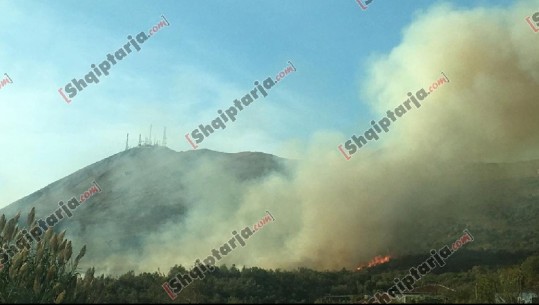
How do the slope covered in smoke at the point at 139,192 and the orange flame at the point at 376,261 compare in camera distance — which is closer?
the orange flame at the point at 376,261

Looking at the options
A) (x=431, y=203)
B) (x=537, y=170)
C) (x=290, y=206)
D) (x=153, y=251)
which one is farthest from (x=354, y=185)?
(x=537, y=170)

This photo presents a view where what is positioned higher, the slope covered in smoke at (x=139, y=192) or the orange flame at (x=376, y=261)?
the slope covered in smoke at (x=139, y=192)

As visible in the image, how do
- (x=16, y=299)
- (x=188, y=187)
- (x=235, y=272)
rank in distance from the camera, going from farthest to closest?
(x=188, y=187) → (x=235, y=272) → (x=16, y=299)

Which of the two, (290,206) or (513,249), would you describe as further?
(290,206)

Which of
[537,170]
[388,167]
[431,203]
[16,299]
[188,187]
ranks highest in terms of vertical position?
[188,187]

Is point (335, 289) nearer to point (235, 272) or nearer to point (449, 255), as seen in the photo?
point (235, 272)

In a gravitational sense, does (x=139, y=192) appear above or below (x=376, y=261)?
above

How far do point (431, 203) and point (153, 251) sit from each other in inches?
1346

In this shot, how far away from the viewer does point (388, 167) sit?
62.8m

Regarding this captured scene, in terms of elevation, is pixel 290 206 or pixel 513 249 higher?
pixel 290 206

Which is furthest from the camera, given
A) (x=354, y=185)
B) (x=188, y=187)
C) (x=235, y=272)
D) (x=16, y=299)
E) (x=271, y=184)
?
(x=188, y=187)

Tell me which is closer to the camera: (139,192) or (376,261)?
(376,261)

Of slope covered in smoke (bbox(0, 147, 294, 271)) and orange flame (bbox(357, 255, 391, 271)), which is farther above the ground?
slope covered in smoke (bbox(0, 147, 294, 271))

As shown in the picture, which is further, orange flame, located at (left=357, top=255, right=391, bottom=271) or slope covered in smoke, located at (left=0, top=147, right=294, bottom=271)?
slope covered in smoke, located at (left=0, top=147, right=294, bottom=271)
